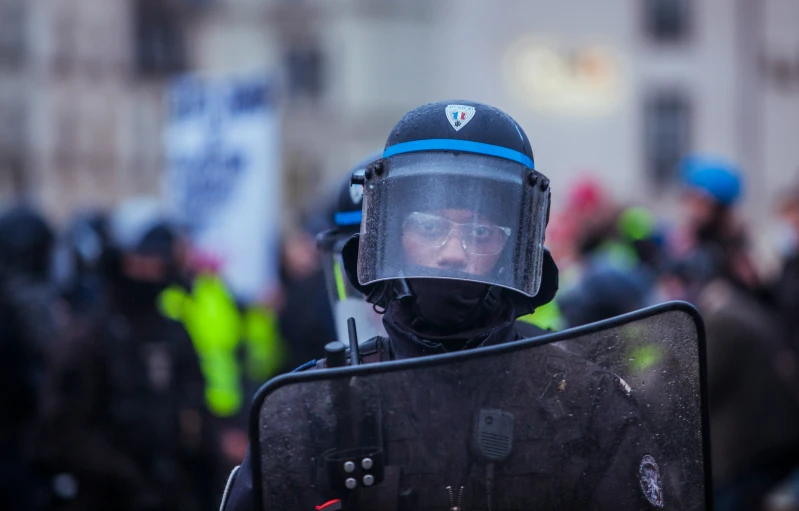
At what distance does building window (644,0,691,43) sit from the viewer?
101 feet

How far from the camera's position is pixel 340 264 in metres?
3.52

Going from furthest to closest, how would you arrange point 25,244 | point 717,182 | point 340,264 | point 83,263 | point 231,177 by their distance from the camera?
point 231,177
point 83,263
point 25,244
point 717,182
point 340,264

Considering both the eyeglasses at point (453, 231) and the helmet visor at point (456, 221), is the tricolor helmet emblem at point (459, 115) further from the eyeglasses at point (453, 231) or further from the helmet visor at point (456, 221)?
the eyeglasses at point (453, 231)

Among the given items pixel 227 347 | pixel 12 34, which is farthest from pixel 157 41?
pixel 227 347

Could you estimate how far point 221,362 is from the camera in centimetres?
799

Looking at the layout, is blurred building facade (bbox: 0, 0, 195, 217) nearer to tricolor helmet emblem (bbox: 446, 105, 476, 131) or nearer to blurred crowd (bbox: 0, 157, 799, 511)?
blurred crowd (bbox: 0, 157, 799, 511)

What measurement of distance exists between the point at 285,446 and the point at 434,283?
1.64 ft

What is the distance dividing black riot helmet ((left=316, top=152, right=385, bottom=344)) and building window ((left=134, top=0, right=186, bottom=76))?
111ft

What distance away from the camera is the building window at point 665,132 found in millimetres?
30578

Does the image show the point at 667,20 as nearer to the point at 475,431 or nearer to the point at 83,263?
the point at 83,263

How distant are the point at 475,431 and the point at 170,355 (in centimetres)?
396

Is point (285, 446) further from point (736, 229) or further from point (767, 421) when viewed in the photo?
point (736, 229)

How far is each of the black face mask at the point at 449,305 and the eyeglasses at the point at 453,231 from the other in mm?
73

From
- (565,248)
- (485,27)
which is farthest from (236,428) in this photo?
(485,27)
